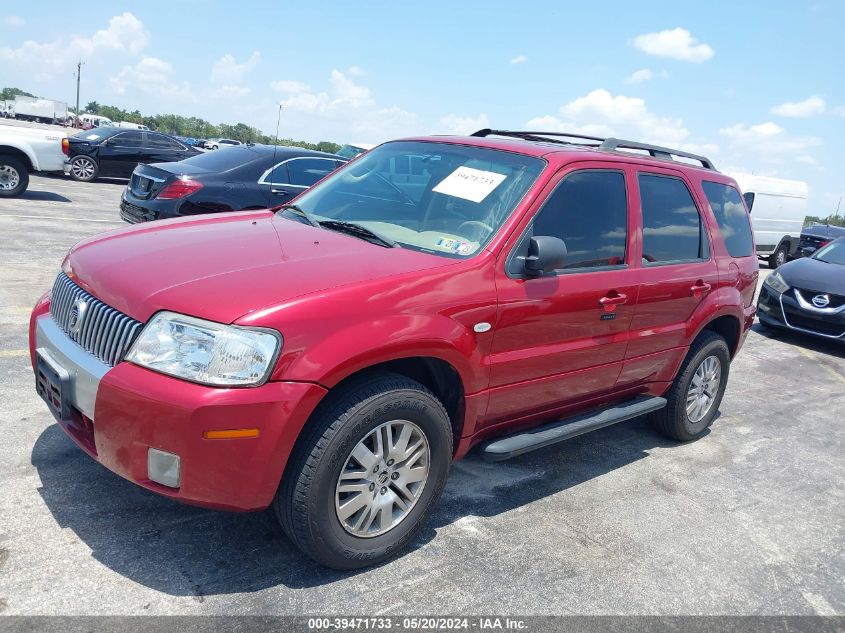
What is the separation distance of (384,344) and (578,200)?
64.2 inches

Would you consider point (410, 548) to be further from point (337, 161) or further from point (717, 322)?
point (337, 161)

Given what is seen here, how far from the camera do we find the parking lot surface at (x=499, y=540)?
291 centimetres

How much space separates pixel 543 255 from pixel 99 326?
1984 millimetres

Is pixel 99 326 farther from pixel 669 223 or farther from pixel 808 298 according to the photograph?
pixel 808 298

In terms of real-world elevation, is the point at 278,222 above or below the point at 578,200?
below

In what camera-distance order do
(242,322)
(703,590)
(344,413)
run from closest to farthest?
(242,322)
(344,413)
(703,590)

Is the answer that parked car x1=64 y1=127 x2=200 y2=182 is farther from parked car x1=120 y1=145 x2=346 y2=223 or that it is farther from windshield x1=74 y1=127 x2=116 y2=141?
parked car x1=120 y1=145 x2=346 y2=223

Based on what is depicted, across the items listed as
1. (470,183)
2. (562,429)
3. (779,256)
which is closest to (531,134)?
(470,183)

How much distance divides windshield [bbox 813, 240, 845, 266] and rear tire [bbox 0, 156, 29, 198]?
13.2 m

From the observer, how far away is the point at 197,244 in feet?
11.1

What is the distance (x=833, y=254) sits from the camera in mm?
10406

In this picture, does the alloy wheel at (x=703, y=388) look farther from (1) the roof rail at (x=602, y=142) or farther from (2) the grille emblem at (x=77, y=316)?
(2) the grille emblem at (x=77, y=316)

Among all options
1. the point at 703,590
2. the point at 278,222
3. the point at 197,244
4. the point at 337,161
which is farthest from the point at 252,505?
the point at 337,161

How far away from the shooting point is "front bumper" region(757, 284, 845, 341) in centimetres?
911
